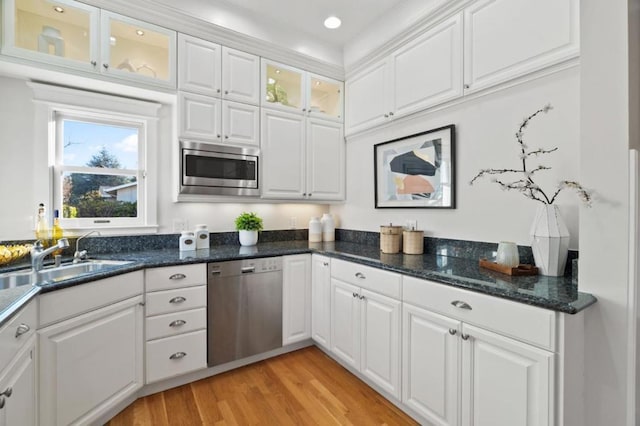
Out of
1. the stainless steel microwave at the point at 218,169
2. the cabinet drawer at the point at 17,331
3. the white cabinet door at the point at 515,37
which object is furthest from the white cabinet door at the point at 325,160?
the cabinet drawer at the point at 17,331

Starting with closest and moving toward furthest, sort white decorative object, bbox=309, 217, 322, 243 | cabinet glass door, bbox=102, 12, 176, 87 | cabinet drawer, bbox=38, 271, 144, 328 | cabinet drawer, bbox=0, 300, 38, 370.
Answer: cabinet drawer, bbox=0, 300, 38, 370 → cabinet drawer, bbox=38, 271, 144, 328 → cabinet glass door, bbox=102, 12, 176, 87 → white decorative object, bbox=309, 217, 322, 243

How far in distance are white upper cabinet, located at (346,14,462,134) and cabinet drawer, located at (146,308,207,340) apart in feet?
7.41

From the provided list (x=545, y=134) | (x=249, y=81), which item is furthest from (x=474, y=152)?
(x=249, y=81)

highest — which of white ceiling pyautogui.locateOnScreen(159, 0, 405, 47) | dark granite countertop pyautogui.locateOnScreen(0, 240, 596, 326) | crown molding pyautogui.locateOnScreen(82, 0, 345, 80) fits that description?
white ceiling pyautogui.locateOnScreen(159, 0, 405, 47)

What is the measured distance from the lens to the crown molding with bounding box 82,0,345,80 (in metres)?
2.25

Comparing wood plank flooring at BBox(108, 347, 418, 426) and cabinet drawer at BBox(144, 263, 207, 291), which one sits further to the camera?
cabinet drawer at BBox(144, 263, 207, 291)

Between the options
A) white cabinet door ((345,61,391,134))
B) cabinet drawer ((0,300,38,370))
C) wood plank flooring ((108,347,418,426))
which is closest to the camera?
cabinet drawer ((0,300,38,370))

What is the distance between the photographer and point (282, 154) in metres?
2.99

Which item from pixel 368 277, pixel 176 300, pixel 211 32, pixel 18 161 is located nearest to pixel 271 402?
pixel 176 300

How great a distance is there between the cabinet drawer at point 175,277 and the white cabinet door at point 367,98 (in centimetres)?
201

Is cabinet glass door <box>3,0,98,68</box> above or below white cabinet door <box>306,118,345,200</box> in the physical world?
above

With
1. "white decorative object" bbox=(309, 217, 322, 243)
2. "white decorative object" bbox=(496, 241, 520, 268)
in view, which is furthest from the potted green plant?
"white decorative object" bbox=(496, 241, 520, 268)

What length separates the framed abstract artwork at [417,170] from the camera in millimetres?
2320

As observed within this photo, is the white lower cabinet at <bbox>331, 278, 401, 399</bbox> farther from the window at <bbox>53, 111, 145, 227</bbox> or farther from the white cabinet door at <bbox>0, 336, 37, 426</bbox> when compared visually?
the window at <bbox>53, 111, 145, 227</bbox>
